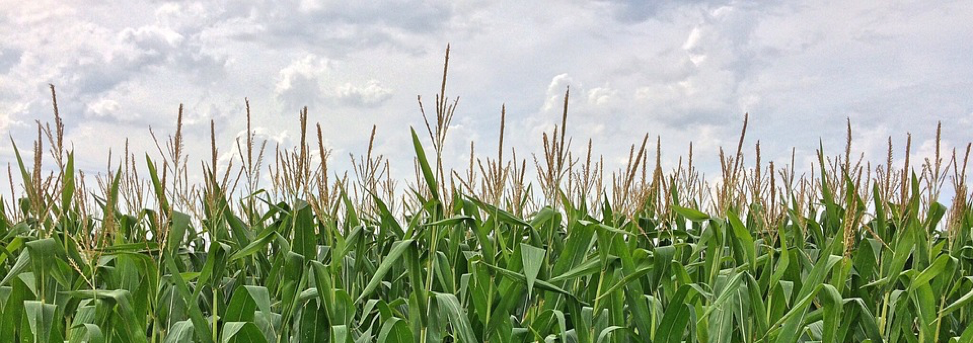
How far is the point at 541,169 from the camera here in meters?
3.46

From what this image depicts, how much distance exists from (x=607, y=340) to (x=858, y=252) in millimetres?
1681

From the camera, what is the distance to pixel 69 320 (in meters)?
3.28

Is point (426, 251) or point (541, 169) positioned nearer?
point (426, 251)

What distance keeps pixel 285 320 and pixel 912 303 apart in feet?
10.2

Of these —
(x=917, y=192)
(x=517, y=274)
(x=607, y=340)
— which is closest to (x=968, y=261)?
(x=917, y=192)

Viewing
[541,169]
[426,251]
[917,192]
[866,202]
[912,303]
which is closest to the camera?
[426,251]

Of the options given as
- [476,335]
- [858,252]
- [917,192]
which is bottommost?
[476,335]

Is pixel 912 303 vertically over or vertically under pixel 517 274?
under

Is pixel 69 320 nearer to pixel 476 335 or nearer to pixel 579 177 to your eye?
pixel 476 335

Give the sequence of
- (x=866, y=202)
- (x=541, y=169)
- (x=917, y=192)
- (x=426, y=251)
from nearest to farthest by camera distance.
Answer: (x=426, y=251)
(x=541, y=169)
(x=917, y=192)
(x=866, y=202)

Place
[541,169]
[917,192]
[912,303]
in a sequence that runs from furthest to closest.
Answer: [917,192], [912,303], [541,169]

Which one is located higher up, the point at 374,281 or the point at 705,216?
the point at 705,216

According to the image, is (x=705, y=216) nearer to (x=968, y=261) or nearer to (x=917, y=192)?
(x=917, y=192)

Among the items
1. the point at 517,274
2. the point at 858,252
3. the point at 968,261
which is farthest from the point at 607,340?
the point at 968,261
